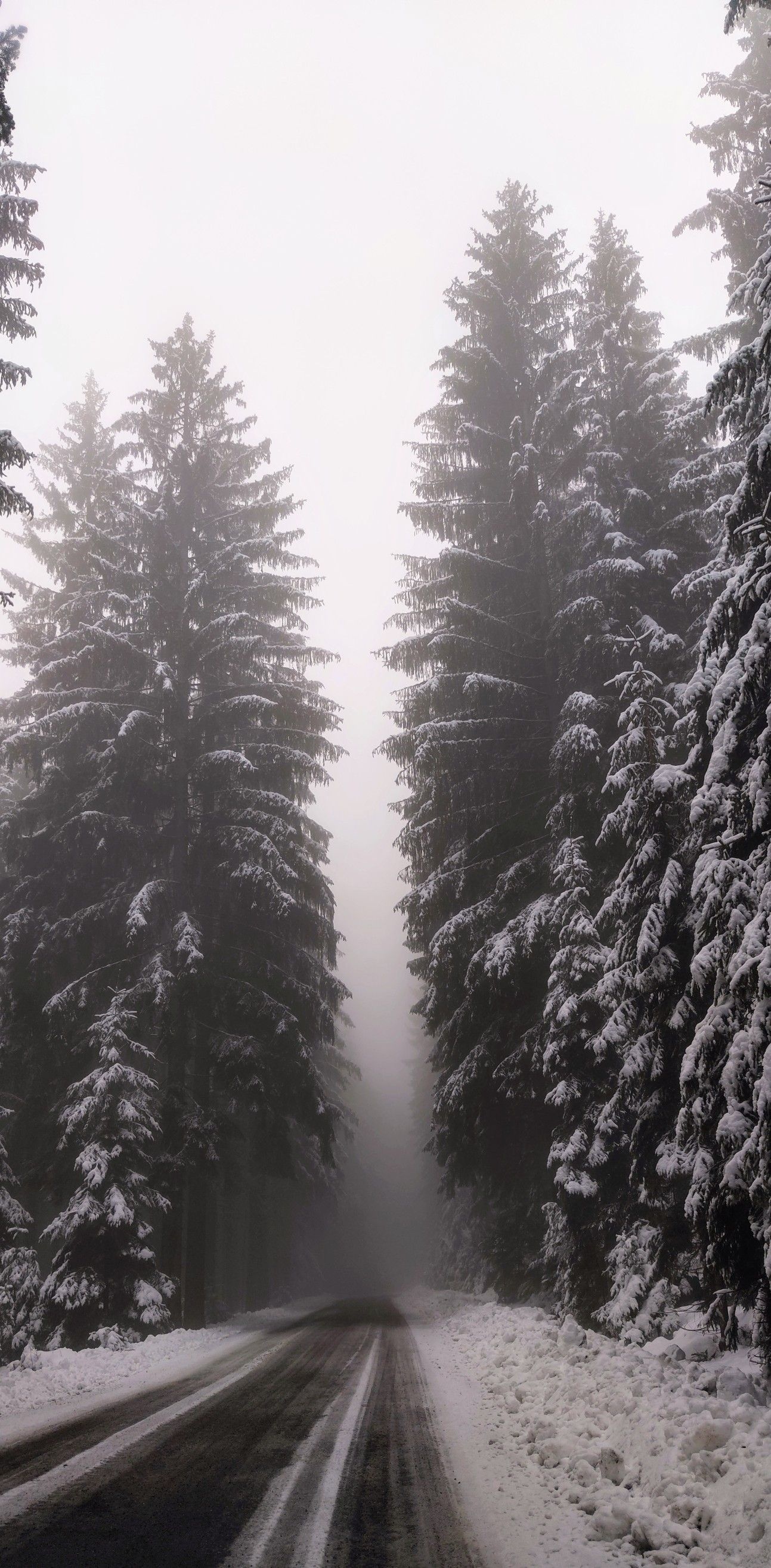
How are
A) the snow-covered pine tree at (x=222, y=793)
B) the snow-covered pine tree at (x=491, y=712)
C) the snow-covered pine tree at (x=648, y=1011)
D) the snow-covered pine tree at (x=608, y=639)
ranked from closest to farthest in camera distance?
1. the snow-covered pine tree at (x=648, y=1011)
2. the snow-covered pine tree at (x=608, y=639)
3. the snow-covered pine tree at (x=491, y=712)
4. the snow-covered pine tree at (x=222, y=793)

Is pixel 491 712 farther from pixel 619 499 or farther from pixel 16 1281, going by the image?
pixel 16 1281

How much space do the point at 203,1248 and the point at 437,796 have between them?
30.9 ft

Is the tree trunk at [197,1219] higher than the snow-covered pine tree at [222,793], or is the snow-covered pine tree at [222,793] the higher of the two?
the snow-covered pine tree at [222,793]

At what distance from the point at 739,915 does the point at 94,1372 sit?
31.0 feet

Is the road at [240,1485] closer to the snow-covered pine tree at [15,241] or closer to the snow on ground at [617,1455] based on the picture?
the snow on ground at [617,1455]

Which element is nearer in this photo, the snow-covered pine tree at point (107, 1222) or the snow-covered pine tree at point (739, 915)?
the snow-covered pine tree at point (739, 915)

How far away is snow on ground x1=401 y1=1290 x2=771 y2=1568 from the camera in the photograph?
4203 mm

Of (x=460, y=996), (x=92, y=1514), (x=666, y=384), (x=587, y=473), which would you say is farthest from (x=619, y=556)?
(x=92, y=1514)

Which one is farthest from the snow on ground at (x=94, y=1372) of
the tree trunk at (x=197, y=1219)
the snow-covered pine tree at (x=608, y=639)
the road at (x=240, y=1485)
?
the snow-covered pine tree at (x=608, y=639)

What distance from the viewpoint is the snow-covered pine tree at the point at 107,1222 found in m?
11.6

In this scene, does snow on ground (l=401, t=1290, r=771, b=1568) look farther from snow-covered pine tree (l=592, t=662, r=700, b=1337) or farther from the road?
snow-covered pine tree (l=592, t=662, r=700, b=1337)

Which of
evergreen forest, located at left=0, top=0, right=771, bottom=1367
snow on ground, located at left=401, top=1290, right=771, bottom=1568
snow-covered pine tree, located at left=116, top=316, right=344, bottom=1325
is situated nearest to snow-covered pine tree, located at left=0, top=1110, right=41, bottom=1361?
evergreen forest, located at left=0, top=0, right=771, bottom=1367

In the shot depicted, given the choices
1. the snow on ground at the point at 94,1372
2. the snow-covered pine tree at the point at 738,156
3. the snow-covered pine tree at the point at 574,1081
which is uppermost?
the snow-covered pine tree at the point at 738,156

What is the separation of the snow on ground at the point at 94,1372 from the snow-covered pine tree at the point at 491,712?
4.68 metres
